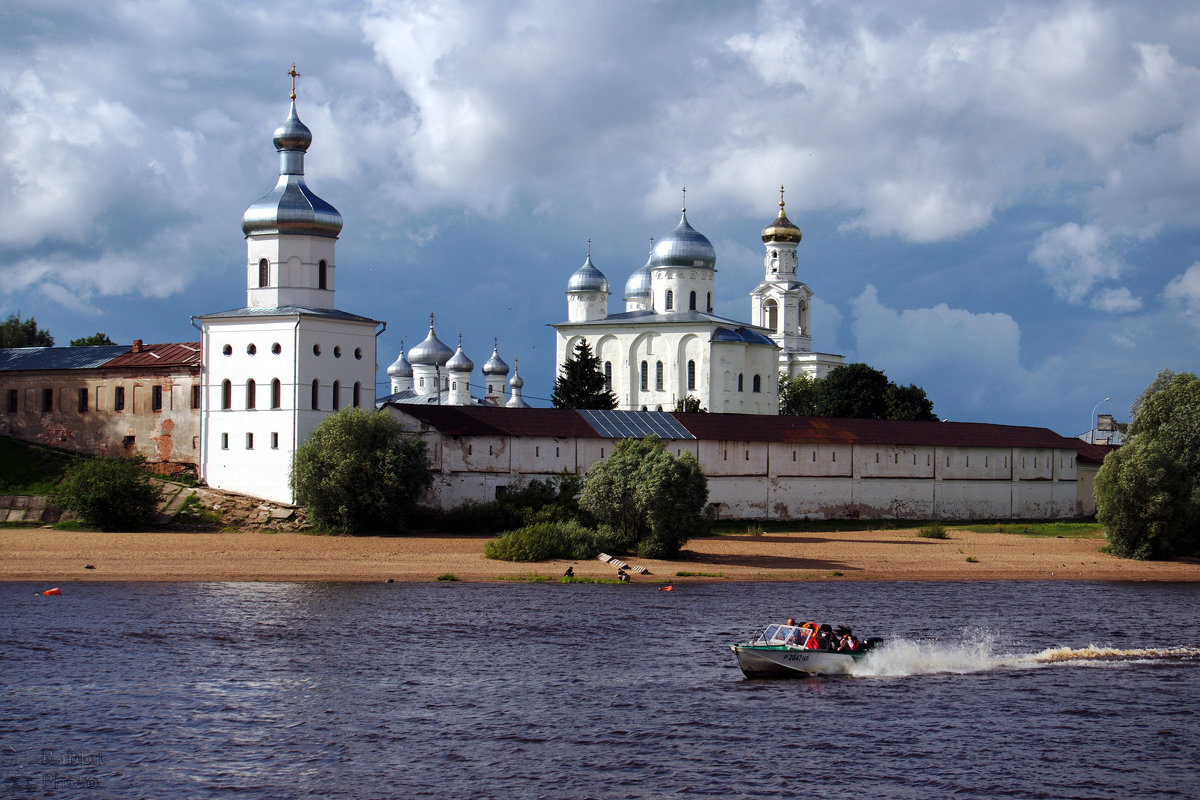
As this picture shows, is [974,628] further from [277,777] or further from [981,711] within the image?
[277,777]

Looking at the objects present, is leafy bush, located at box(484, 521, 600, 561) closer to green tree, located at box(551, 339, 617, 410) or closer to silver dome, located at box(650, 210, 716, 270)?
green tree, located at box(551, 339, 617, 410)

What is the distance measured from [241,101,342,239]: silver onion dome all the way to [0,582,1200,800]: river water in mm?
18431

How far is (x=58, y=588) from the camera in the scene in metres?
35.5

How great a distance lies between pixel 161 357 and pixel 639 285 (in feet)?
138

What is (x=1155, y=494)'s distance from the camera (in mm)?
46312

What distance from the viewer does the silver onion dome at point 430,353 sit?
94312 mm

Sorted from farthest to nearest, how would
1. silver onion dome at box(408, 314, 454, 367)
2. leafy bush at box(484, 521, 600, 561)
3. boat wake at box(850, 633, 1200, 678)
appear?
silver onion dome at box(408, 314, 454, 367), leafy bush at box(484, 521, 600, 561), boat wake at box(850, 633, 1200, 678)

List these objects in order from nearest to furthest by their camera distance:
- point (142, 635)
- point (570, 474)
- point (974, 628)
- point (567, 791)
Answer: point (567, 791), point (142, 635), point (974, 628), point (570, 474)

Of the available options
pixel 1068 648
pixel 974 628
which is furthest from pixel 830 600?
pixel 1068 648

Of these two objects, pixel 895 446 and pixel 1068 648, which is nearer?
pixel 1068 648

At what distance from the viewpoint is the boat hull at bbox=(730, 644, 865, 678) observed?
26016 mm

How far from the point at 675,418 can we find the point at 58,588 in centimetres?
2656

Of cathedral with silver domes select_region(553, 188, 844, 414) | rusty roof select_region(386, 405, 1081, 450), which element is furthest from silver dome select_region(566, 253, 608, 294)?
rusty roof select_region(386, 405, 1081, 450)

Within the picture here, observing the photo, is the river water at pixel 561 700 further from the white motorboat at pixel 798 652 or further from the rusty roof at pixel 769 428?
the rusty roof at pixel 769 428
